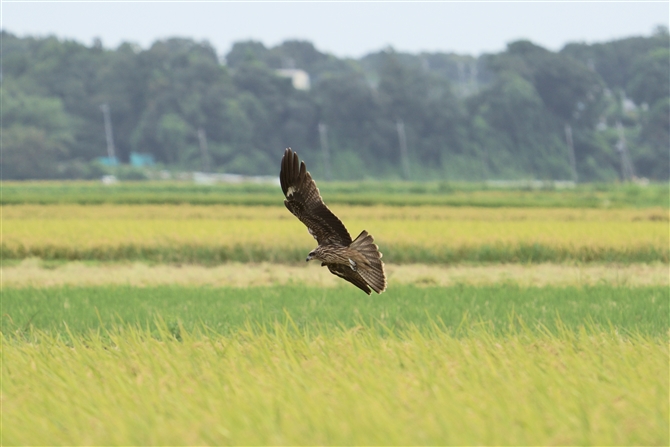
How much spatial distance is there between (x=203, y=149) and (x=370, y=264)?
60258 mm

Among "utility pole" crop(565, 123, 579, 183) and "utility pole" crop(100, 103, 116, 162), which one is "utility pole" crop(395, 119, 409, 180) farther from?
"utility pole" crop(100, 103, 116, 162)

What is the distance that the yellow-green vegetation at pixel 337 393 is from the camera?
4.04m

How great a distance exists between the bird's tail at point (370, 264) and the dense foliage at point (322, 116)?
5662cm

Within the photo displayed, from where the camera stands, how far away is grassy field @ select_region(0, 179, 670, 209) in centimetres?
3062

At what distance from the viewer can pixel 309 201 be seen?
594cm

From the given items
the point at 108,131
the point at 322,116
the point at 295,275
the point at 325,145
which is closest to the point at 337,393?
the point at 295,275

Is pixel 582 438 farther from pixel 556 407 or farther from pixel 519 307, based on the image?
pixel 519 307

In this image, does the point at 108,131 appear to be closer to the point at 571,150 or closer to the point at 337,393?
the point at 571,150

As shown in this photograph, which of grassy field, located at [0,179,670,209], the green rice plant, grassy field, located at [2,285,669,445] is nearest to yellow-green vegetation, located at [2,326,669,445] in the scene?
grassy field, located at [2,285,669,445]

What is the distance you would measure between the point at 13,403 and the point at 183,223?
603 inches

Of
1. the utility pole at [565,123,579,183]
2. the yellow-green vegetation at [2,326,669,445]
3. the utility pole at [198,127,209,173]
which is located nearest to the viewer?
the yellow-green vegetation at [2,326,669,445]

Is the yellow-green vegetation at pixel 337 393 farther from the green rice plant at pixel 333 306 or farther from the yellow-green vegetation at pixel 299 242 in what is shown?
the yellow-green vegetation at pixel 299 242

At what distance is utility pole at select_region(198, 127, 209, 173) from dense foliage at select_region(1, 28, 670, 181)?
15 centimetres

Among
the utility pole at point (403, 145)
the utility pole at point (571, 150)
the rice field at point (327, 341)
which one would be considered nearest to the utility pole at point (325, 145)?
the utility pole at point (403, 145)
